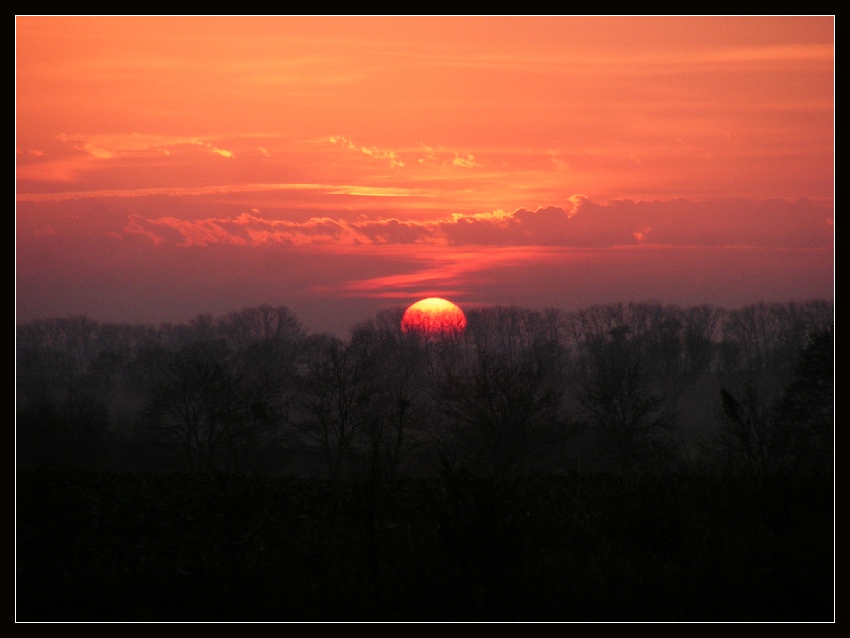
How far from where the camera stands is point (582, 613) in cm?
Answer: 985

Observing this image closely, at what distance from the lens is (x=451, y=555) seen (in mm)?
10375

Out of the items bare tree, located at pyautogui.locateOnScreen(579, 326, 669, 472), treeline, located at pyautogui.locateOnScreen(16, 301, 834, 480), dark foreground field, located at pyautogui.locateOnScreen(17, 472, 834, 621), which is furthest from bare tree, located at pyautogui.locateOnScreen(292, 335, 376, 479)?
dark foreground field, located at pyautogui.locateOnScreen(17, 472, 834, 621)

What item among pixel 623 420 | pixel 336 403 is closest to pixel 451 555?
pixel 623 420

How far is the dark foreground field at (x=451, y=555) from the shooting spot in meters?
9.92

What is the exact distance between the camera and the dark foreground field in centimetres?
992

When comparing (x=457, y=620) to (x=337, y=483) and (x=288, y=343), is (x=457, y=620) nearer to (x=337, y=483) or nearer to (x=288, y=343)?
(x=337, y=483)

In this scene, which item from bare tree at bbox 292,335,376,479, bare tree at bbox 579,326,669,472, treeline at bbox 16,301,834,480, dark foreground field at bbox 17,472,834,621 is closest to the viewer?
dark foreground field at bbox 17,472,834,621

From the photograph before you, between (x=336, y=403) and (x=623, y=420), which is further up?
(x=336, y=403)

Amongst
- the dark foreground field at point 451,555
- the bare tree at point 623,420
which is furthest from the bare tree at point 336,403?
the dark foreground field at point 451,555

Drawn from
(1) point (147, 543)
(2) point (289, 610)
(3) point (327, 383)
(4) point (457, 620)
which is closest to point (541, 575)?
(4) point (457, 620)

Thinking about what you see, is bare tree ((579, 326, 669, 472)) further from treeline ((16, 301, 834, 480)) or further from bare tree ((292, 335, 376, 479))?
bare tree ((292, 335, 376, 479))

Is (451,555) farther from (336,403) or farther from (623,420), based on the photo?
(336,403)

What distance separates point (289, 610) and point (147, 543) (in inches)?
173

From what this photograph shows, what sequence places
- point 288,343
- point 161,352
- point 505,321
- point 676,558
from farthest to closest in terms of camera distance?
1. point 505,321
2. point 288,343
3. point 161,352
4. point 676,558
